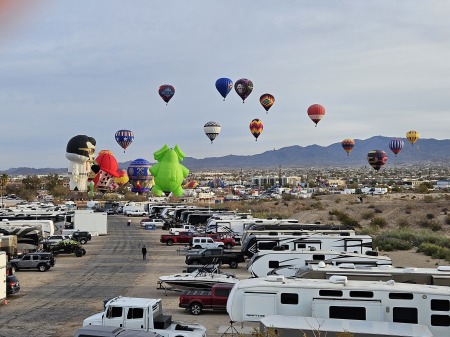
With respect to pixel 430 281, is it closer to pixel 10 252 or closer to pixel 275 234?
pixel 275 234

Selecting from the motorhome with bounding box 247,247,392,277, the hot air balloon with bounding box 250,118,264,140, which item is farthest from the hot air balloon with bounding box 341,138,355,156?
the motorhome with bounding box 247,247,392,277

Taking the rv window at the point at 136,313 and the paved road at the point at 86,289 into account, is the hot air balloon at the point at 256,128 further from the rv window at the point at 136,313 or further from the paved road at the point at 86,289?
the rv window at the point at 136,313

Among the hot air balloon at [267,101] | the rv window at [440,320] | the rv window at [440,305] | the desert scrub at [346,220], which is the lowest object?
the desert scrub at [346,220]

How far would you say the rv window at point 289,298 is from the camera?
1580 cm

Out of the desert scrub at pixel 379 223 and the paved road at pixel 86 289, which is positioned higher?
the paved road at pixel 86 289

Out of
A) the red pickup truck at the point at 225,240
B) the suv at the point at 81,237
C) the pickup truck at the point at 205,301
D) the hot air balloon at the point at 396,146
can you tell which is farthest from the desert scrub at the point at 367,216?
the pickup truck at the point at 205,301

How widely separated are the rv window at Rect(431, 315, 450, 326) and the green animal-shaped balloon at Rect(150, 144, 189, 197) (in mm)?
68681

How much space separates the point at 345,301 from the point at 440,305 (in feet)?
7.69

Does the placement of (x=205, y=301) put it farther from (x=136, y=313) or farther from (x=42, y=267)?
(x=42, y=267)

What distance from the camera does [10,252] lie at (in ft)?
114

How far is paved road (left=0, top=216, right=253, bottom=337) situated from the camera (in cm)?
1983

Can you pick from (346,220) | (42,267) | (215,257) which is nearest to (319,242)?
(215,257)

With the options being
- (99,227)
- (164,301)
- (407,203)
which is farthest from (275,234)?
(407,203)

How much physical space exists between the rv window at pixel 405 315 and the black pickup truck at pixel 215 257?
1727 cm
